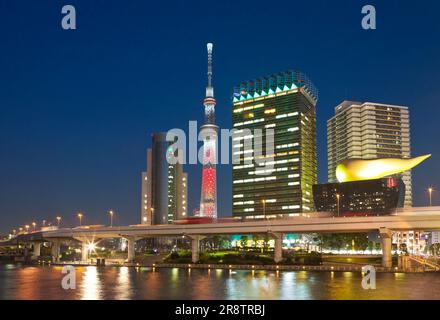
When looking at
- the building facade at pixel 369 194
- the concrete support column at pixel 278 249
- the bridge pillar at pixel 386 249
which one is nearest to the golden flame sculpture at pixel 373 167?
the building facade at pixel 369 194

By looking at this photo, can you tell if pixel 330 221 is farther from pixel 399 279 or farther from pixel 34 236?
pixel 34 236

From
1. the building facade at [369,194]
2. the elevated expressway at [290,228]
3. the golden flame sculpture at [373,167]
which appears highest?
the golden flame sculpture at [373,167]

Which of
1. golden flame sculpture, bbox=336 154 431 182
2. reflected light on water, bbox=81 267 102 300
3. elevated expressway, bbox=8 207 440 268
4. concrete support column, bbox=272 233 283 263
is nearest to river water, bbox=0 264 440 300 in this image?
reflected light on water, bbox=81 267 102 300

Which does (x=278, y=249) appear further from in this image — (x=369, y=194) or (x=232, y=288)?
(x=369, y=194)

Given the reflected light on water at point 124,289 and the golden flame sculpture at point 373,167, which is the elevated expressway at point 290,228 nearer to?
the golden flame sculpture at point 373,167

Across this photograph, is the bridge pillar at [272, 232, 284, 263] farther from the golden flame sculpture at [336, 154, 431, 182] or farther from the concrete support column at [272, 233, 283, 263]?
the golden flame sculpture at [336, 154, 431, 182]

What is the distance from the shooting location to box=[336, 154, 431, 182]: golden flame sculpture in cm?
10912

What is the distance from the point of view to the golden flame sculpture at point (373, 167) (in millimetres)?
109125

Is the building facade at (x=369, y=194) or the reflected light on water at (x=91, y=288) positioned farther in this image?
the building facade at (x=369, y=194)

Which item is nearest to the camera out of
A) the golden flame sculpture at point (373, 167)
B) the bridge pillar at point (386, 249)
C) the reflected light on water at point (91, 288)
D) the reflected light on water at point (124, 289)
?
the reflected light on water at point (124, 289)

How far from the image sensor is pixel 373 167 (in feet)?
375

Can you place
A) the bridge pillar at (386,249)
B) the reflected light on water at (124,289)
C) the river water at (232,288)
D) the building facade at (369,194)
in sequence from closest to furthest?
the river water at (232,288)
the reflected light on water at (124,289)
the bridge pillar at (386,249)
the building facade at (369,194)

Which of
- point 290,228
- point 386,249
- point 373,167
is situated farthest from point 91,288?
point 373,167

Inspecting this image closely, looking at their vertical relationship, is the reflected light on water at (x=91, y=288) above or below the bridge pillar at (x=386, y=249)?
below
